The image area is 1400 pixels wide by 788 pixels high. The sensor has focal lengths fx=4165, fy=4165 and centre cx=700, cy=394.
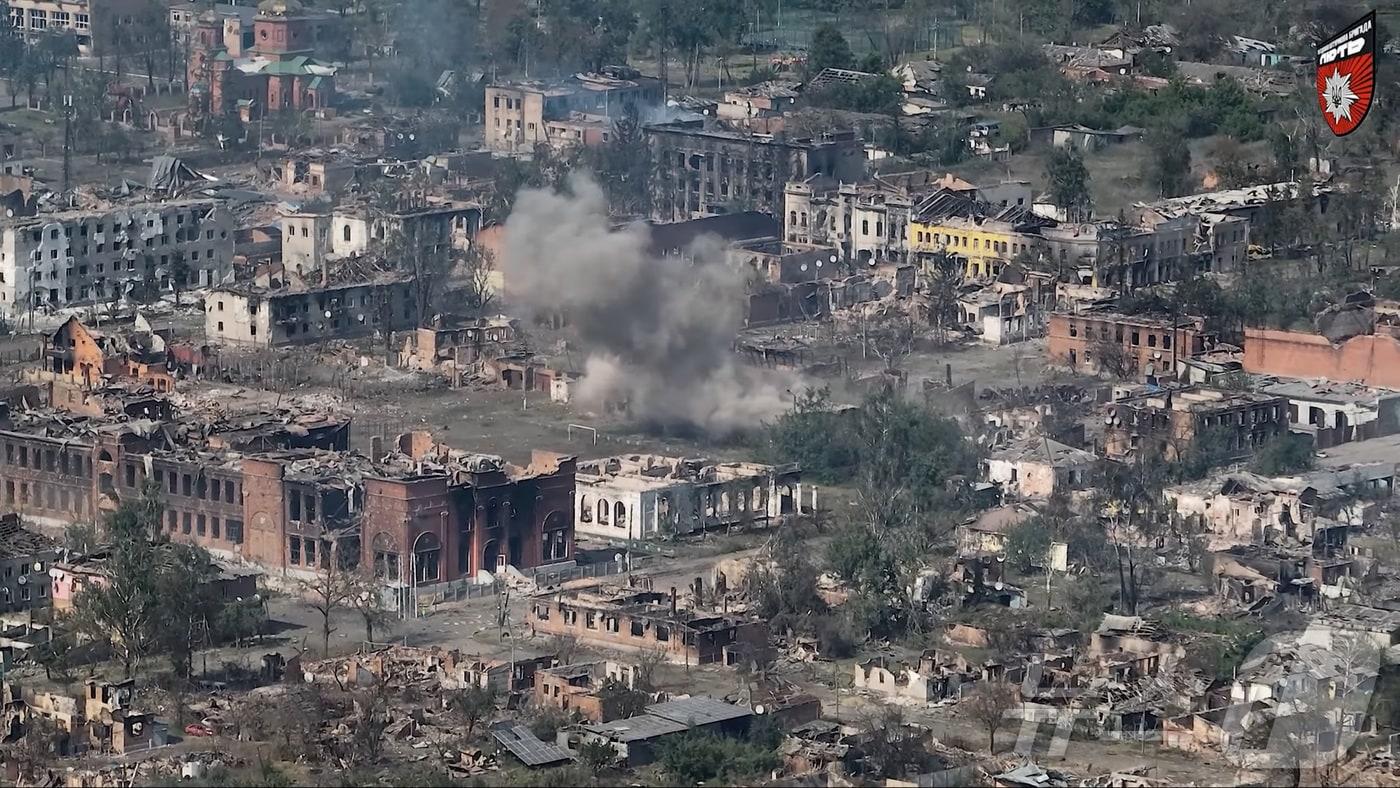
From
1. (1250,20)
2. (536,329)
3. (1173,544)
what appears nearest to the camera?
(1173,544)

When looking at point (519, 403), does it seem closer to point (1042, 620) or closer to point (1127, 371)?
point (1127, 371)

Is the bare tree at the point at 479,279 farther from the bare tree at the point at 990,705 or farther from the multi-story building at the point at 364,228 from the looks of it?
the bare tree at the point at 990,705

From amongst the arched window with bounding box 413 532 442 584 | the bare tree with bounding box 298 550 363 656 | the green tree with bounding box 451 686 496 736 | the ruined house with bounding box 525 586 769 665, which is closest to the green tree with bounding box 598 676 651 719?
the green tree with bounding box 451 686 496 736

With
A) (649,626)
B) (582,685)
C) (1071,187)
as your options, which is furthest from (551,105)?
(582,685)

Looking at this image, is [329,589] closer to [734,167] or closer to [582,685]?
Answer: [582,685]

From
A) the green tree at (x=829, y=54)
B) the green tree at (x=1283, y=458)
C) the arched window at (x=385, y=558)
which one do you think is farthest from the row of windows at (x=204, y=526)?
the green tree at (x=829, y=54)

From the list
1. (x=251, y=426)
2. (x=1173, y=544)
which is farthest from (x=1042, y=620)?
(x=251, y=426)
